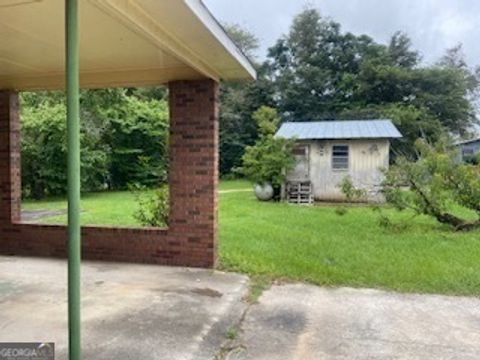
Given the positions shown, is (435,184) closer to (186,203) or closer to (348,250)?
(348,250)

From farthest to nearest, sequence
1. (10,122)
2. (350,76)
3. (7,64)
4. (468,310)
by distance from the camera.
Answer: (350,76) < (10,122) < (7,64) < (468,310)

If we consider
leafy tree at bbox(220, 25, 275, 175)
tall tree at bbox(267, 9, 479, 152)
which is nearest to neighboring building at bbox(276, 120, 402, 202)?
tall tree at bbox(267, 9, 479, 152)

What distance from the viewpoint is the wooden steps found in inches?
591

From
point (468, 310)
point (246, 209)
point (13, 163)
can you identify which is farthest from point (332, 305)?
point (246, 209)

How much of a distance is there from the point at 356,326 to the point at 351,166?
→ 11.7 metres

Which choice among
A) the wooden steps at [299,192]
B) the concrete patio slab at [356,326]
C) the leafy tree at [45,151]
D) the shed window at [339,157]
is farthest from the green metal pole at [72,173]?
the leafy tree at [45,151]

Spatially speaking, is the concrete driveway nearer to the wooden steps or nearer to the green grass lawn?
the green grass lawn

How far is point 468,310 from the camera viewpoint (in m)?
4.50

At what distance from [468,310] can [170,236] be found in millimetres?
3590

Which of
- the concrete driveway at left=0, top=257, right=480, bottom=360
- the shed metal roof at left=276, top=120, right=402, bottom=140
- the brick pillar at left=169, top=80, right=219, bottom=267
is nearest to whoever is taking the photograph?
the concrete driveway at left=0, top=257, right=480, bottom=360

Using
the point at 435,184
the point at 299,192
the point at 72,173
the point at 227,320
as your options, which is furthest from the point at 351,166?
the point at 72,173

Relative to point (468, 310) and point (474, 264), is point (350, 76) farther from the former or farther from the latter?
point (468, 310)

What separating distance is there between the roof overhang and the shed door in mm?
9767

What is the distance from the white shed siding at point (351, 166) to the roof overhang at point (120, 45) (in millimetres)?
9881
